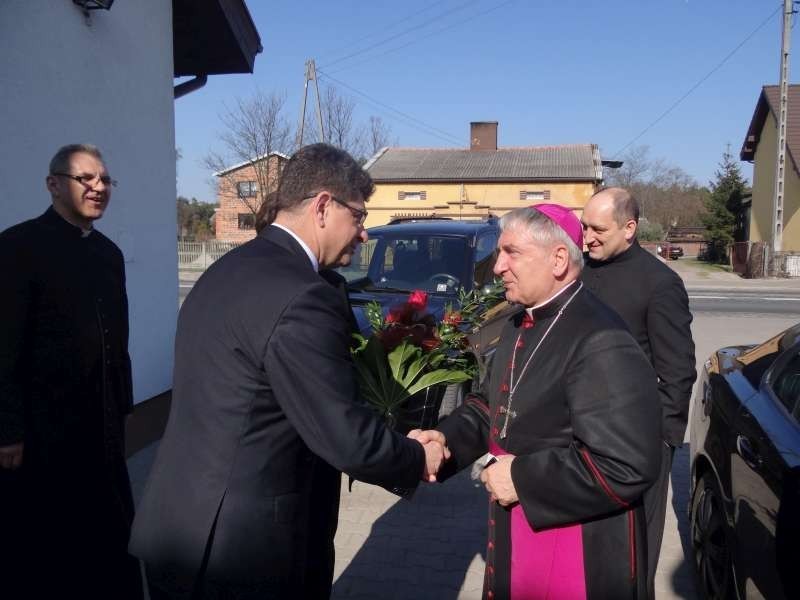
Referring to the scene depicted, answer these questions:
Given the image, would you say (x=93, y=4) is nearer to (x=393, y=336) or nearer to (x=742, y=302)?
(x=393, y=336)

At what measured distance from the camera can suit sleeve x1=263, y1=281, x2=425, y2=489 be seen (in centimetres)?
186

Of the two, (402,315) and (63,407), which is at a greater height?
(402,315)

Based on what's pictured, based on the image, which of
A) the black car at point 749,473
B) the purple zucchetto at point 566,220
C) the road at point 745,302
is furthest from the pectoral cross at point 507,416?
the road at point 745,302

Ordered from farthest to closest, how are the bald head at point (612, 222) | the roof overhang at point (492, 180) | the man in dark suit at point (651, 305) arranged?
the roof overhang at point (492, 180) < the bald head at point (612, 222) < the man in dark suit at point (651, 305)

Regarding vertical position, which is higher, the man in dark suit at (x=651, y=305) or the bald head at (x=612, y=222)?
the bald head at (x=612, y=222)

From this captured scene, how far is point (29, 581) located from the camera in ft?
9.89

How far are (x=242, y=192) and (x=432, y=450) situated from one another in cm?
3801

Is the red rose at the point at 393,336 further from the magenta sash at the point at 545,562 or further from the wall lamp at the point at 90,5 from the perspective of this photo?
the wall lamp at the point at 90,5

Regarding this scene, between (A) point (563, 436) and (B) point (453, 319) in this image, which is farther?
(B) point (453, 319)

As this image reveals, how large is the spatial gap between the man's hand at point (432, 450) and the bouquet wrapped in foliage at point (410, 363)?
7.9 inches

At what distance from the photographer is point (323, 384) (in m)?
1.88

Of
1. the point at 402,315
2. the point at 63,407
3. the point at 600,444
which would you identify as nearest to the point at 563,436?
the point at 600,444

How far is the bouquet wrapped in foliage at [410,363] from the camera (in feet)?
8.75

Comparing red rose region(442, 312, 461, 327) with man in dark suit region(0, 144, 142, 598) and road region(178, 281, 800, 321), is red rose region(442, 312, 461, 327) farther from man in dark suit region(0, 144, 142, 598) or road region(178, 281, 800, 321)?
road region(178, 281, 800, 321)
